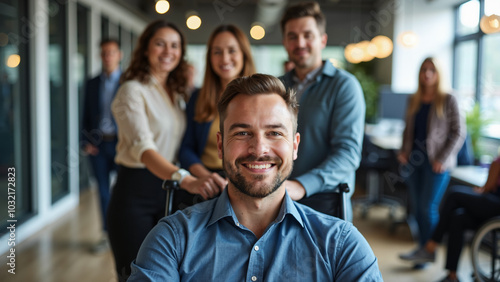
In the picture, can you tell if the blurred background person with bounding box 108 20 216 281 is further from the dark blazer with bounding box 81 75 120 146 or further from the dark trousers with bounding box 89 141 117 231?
the dark blazer with bounding box 81 75 120 146

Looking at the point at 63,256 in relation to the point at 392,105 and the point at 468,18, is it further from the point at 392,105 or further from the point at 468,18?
the point at 468,18

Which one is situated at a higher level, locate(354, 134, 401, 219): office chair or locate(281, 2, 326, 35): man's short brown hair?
locate(281, 2, 326, 35): man's short brown hair

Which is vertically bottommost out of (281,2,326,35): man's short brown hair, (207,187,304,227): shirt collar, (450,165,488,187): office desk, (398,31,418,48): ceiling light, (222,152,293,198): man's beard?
(450,165,488,187): office desk

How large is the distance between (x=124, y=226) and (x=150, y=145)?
14.5 inches

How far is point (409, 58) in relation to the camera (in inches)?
353

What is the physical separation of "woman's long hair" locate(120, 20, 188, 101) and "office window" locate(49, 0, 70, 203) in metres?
3.47

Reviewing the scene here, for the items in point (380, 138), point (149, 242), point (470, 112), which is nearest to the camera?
point (149, 242)

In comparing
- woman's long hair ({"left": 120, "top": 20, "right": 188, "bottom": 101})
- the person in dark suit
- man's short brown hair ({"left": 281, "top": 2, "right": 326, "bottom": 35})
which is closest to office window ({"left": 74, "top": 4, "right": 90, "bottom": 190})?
the person in dark suit

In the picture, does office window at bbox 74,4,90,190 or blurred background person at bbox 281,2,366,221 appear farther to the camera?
office window at bbox 74,4,90,190

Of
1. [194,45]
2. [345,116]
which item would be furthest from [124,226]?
[194,45]

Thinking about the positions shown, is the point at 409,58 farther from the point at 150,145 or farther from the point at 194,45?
the point at 150,145

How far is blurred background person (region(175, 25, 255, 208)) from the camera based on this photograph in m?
2.14

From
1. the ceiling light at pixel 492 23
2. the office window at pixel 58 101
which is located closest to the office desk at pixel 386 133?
the ceiling light at pixel 492 23

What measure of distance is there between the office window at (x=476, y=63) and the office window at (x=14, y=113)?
16.1 ft
